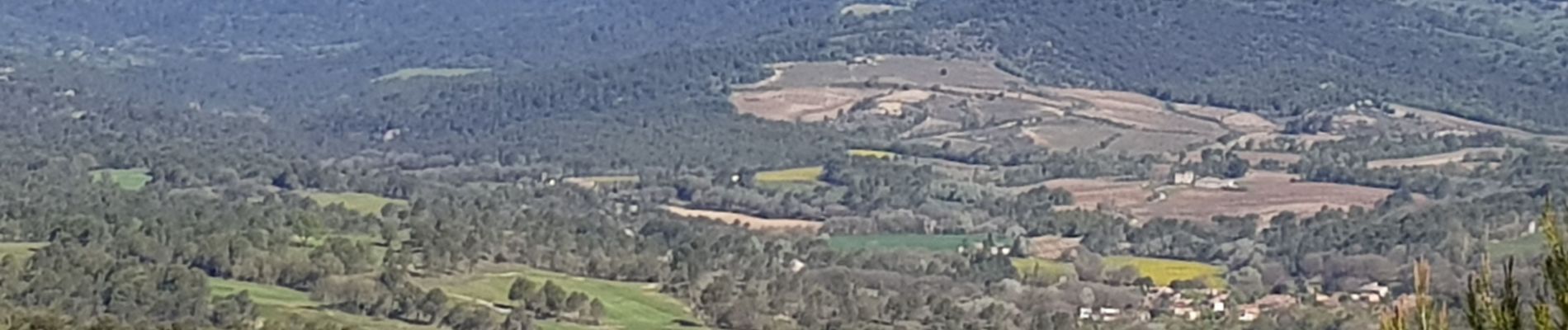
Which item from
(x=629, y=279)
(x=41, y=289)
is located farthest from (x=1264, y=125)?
(x=41, y=289)

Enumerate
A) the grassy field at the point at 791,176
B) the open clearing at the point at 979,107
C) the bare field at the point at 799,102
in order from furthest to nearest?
the bare field at the point at 799,102, the open clearing at the point at 979,107, the grassy field at the point at 791,176

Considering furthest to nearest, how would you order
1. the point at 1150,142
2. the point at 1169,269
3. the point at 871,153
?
the point at 1150,142 < the point at 871,153 < the point at 1169,269

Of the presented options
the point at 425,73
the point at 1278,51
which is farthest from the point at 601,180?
the point at 425,73

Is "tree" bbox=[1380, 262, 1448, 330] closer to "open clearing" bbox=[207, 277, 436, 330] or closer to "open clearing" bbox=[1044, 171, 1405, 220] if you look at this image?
"open clearing" bbox=[207, 277, 436, 330]

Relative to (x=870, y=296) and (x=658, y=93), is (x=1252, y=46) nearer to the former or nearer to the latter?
(x=658, y=93)

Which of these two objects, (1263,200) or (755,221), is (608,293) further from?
(1263,200)

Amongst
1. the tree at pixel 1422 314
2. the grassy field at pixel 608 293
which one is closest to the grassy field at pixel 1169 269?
the grassy field at pixel 608 293

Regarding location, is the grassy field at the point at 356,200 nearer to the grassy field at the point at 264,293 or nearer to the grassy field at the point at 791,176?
the grassy field at the point at 791,176
